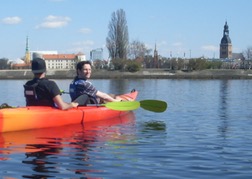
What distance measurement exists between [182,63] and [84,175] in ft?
307

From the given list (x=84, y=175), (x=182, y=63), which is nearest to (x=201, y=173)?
(x=84, y=175)

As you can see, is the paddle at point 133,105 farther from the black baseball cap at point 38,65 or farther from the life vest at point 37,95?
the black baseball cap at point 38,65

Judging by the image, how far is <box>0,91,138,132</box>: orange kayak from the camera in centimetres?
929

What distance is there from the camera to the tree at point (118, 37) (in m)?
86.8

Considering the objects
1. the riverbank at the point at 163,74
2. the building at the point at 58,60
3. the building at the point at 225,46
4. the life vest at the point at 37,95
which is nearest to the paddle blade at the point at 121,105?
the life vest at the point at 37,95

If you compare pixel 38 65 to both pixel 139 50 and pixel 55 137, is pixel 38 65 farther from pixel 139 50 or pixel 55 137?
pixel 139 50

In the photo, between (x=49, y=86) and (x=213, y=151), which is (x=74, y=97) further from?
(x=213, y=151)

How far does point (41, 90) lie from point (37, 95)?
0.20 meters

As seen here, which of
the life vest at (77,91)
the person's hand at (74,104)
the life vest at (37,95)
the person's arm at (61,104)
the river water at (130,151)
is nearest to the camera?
the river water at (130,151)

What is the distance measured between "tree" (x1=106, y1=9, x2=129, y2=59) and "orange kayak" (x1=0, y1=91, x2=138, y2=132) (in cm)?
7592

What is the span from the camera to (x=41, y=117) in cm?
984

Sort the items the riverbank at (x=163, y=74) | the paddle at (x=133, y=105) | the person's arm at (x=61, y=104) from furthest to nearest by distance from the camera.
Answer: the riverbank at (x=163, y=74) → the paddle at (x=133, y=105) → the person's arm at (x=61, y=104)

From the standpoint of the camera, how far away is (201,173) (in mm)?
6098

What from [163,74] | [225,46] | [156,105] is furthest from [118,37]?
[225,46]
